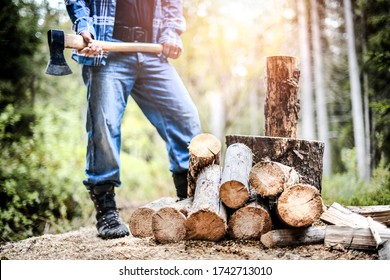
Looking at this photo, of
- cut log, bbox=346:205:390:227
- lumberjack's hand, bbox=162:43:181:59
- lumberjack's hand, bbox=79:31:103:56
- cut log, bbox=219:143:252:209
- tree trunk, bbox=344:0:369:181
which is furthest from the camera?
tree trunk, bbox=344:0:369:181

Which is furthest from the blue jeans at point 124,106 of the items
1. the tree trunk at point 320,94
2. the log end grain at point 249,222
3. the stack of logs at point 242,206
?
the tree trunk at point 320,94

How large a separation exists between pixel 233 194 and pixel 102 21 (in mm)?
1508

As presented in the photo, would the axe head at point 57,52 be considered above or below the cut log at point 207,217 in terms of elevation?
above

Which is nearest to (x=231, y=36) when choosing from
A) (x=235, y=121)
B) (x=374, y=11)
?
(x=235, y=121)

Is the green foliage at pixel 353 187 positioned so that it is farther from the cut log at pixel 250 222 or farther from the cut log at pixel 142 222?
the cut log at pixel 142 222

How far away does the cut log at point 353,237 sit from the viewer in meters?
2.35

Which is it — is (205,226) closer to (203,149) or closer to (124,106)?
(203,149)

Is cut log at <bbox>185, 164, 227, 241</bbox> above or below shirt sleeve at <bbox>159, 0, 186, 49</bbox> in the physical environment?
below

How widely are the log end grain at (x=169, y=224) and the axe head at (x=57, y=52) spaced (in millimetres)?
1158

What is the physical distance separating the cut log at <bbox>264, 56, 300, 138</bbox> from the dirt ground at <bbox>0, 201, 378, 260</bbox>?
84 centimetres

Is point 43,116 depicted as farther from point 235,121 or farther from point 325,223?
point 325,223

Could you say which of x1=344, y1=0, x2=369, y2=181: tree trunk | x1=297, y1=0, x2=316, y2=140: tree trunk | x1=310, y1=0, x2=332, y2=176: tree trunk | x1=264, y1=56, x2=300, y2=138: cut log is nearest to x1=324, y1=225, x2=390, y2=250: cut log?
x1=264, y1=56, x2=300, y2=138: cut log

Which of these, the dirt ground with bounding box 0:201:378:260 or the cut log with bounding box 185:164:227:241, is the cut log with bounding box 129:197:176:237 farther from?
the cut log with bounding box 185:164:227:241

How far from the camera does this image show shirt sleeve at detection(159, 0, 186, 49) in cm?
317
